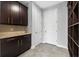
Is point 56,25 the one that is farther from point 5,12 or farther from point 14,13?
point 5,12

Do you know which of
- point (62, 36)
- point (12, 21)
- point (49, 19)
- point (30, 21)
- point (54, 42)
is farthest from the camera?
point (49, 19)

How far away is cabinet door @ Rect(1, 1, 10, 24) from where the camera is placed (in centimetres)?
246

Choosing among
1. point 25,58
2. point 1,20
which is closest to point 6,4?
point 1,20

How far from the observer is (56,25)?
4996 millimetres

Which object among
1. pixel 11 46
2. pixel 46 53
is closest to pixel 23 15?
pixel 11 46

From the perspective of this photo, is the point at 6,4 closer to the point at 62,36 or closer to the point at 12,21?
the point at 12,21

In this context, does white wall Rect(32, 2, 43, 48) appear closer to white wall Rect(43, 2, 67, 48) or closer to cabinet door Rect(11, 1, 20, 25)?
white wall Rect(43, 2, 67, 48)

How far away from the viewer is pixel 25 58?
108 inches

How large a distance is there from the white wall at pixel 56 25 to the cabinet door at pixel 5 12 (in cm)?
294

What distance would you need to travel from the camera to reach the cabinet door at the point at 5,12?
246 centimetres

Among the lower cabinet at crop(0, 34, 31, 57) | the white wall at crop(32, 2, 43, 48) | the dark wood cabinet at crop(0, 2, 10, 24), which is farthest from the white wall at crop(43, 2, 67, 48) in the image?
the dark wood cabinet at crop(0, 2, 10, 24)

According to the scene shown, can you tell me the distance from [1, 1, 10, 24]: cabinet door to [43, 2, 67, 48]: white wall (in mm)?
2945

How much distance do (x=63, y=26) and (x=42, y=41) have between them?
212 cm

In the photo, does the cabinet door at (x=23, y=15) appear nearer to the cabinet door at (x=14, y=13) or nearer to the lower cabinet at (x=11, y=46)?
the cabinet door at (x=14, y=13)
